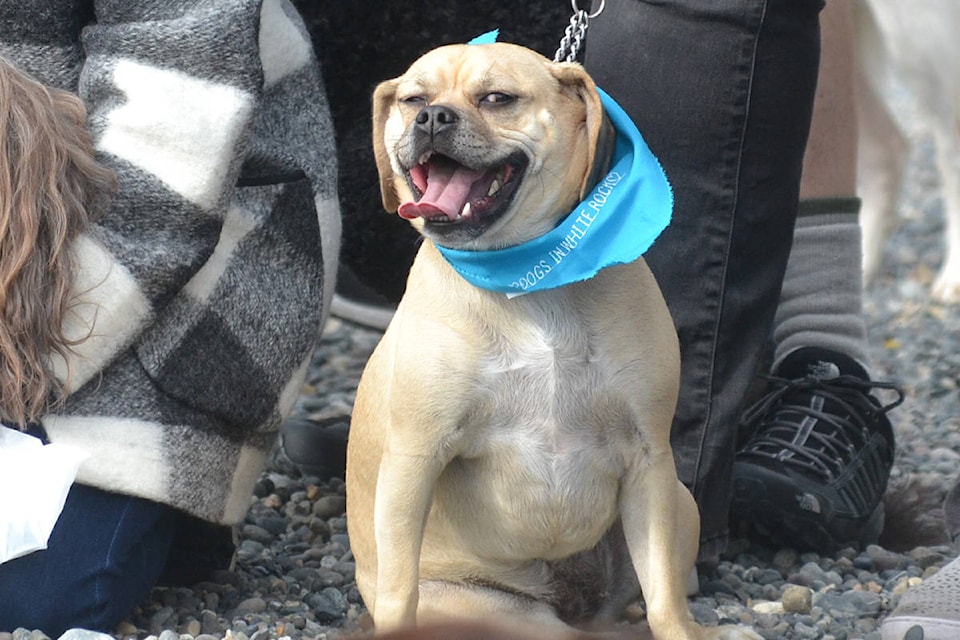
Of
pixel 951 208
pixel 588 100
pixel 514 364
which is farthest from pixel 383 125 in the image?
pixel 951 208

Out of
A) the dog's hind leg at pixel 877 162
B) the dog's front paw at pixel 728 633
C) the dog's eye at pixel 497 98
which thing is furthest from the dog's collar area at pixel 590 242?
the dog's hind leg at pixel 877 162

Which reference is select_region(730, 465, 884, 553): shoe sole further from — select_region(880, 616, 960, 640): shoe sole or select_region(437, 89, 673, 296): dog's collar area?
select_region(437, 89, 673, 296): dog's collar area

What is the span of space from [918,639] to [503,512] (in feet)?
2.32

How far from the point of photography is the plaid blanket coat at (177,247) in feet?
7.89

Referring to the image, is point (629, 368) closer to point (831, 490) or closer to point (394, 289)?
point (831, 490)

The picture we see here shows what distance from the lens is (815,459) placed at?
9.53ft

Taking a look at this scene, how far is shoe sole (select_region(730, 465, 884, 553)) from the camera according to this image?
2850 millimetres

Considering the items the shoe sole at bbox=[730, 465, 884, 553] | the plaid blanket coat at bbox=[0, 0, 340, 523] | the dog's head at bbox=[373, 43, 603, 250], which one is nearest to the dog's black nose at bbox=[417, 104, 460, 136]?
the dog's head at bbox=[373, 43, 603, 250]

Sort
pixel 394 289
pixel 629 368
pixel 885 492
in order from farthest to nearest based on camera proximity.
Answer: pixel 394 289
pixel 885 492
pixel 629 368

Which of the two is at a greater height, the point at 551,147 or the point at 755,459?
the point at 551,147

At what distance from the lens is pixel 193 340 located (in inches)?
97.9

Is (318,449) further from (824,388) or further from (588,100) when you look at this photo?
(588,100)

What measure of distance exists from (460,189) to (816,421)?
1.21m

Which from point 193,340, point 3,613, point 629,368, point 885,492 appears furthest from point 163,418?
point 885,492
